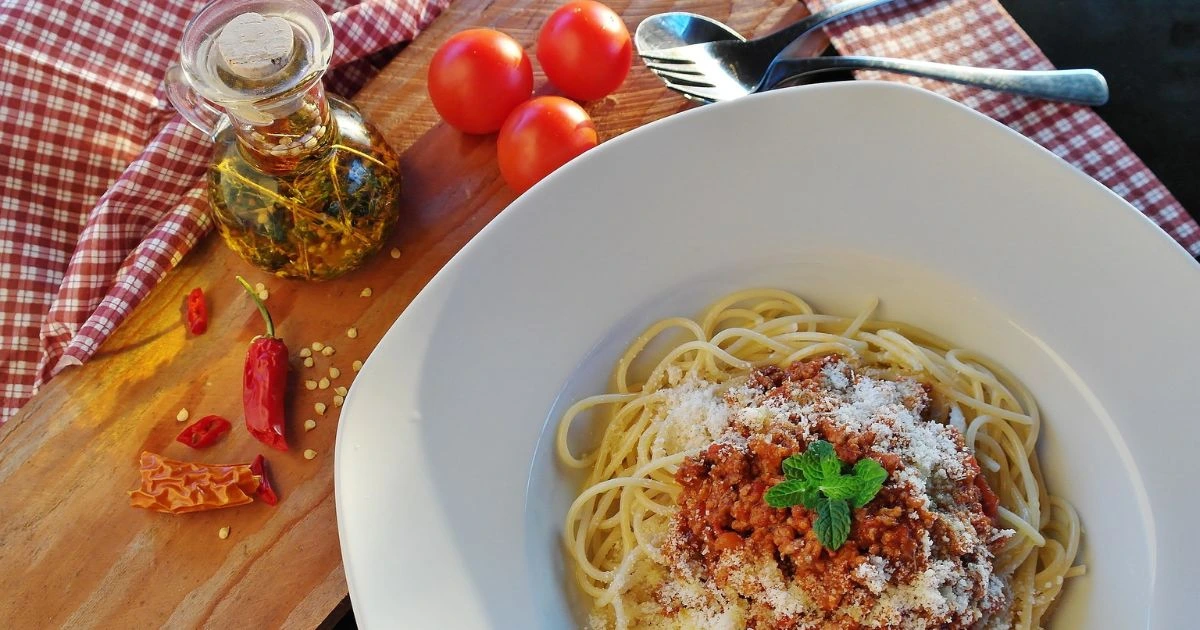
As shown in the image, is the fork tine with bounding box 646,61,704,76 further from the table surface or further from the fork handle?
the fork handle

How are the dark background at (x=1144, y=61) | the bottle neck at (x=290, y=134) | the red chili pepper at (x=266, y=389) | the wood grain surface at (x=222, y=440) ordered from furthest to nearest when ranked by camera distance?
the dark background at (x=1144, y=61), the red chili pepper at (x=266, y=389), the wood grain surface at (x=222, y=440), the bottle neck at (x=290, y=134)

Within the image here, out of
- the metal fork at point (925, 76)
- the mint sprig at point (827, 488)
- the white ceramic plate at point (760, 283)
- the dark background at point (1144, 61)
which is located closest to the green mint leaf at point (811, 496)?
the mint sprig at point (827, 488)

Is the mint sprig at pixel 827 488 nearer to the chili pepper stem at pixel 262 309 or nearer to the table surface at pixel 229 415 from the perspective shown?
the table surface at pixel 229 415

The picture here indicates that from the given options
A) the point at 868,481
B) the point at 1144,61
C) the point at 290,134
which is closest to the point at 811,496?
the point at 868,481

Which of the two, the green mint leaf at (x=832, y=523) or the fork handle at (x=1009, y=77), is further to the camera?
the fork handle at (x=1009, y=77)

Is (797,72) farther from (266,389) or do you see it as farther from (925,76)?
(266,389)

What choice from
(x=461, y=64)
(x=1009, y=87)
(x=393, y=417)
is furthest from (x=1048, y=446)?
(x=461, y=64)

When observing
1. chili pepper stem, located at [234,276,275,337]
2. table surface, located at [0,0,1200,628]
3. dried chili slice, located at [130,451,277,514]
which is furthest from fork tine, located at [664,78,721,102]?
dried chili slice, located at [130,451,277,514]
